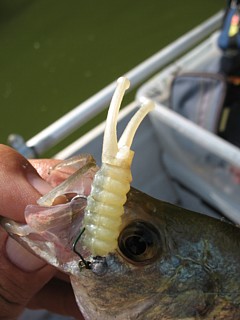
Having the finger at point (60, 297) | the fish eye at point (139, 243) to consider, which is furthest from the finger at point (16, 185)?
the finger at point (60, 297)

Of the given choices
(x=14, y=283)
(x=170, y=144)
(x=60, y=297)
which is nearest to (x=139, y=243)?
(x=14, y=283)

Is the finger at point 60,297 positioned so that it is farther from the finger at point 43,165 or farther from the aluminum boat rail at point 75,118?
the aluminum boat rail at point 75,118

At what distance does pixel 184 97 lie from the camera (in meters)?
2.67

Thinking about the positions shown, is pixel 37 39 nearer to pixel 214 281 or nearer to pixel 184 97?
pixel 184 97

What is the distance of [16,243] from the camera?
111 cm

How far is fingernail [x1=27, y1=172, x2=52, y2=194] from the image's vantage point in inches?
41.8

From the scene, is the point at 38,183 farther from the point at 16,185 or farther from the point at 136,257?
the point at 136,257

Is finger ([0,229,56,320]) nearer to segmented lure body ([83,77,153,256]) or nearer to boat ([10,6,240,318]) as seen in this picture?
segmented lure body ([83,77,153,256])

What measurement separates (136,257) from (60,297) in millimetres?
649

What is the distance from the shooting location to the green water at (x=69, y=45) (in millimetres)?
A: 5156

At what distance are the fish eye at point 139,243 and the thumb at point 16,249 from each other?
225mm

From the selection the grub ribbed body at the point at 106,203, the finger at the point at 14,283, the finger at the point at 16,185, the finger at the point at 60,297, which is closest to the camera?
the grub ribbed body at the point at 106,203

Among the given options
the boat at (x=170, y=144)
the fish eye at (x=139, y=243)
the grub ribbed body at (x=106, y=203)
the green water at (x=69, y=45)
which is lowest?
the green water at (x=69, y=45)

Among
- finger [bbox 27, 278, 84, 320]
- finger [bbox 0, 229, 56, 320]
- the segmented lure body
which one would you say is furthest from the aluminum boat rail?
the segmented lure body
